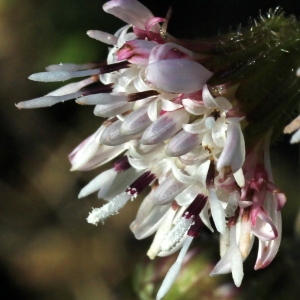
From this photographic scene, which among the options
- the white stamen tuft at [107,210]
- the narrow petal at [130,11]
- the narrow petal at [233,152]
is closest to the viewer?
the narrow petal at [233,152]

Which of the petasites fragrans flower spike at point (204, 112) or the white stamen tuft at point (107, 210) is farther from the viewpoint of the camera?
the white stamen tuft at point (107, 210)

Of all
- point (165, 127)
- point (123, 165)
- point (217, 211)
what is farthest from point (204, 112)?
point (123, 165)

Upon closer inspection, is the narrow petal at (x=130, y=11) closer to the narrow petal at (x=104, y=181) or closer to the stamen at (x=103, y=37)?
the stamen at (x=103, y=37)

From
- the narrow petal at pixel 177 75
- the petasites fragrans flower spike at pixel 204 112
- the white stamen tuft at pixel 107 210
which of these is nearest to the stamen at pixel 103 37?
the petasites fragrans flower spike at pixel 204 112

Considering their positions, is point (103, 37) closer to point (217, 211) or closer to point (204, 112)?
point (204, 112)

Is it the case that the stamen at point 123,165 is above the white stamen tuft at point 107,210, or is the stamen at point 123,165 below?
above

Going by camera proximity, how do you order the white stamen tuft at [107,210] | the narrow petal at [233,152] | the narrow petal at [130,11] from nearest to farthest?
the narrow petal at [233,152] < the narrow petal at [130,11] < the white stamen tuft at [107,210]

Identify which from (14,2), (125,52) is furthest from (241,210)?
(14,2)

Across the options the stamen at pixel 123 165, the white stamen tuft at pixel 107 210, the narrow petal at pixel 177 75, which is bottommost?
the white stamen tuft at pixel 107 210

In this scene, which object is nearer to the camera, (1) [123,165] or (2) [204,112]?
(2) [204,112]

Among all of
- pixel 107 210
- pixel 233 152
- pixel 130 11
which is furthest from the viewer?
pixel 107 210
